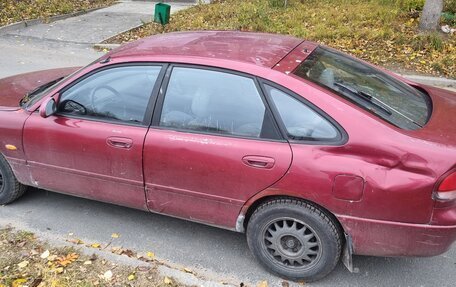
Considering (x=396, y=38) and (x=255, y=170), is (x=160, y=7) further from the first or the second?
(x=255, y=170)

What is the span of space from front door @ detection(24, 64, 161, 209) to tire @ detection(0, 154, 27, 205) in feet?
1.14

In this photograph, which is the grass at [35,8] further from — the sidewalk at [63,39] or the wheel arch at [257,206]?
the wheel arch at [257,206]

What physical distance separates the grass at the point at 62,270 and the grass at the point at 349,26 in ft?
21.3

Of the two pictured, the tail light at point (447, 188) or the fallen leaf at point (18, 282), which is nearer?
the tail light at point (447, 188)

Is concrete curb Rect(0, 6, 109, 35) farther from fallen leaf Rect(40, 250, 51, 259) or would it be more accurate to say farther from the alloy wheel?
the alloy wheel

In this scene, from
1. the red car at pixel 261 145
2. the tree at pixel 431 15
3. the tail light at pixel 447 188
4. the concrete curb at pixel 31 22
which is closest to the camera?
the tail light at pixel 447 188

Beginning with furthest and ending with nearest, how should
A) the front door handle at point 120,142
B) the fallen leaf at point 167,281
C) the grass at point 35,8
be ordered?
the grass at point 35,8 → the front door handle at point 120,142 → the fallen leaf at point 167,281

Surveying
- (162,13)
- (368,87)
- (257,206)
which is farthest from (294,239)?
(162,13)

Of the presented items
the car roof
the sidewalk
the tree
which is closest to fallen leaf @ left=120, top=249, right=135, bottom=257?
the car roof

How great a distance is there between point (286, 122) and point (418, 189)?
0.90 metres

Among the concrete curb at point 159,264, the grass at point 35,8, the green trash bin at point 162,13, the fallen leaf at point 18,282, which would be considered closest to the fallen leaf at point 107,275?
the concrete curb at point 159,264

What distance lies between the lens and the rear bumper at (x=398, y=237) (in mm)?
2711

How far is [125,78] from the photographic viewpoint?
3393 mm

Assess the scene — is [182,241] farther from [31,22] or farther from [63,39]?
[31,22]
